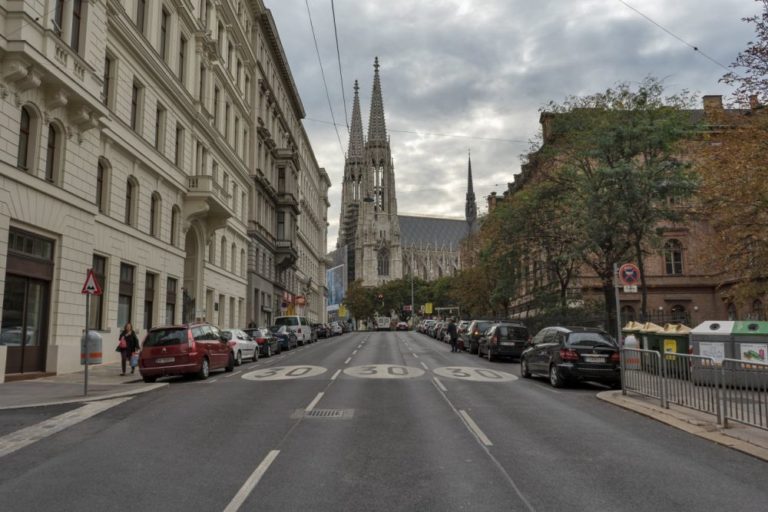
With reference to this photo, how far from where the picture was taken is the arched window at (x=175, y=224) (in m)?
28.5

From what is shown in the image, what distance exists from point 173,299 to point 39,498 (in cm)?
2348

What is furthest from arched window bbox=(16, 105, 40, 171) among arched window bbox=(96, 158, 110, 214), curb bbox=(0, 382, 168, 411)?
curb bbox=(0, 382, 168, 411)

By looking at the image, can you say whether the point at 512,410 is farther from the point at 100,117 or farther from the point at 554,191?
the point at 554,191

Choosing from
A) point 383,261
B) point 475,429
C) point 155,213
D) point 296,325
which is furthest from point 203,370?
point 383,261

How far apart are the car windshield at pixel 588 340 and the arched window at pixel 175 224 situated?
19600mm

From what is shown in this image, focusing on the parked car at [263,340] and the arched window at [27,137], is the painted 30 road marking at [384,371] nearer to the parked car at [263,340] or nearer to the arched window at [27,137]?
the parked car at [263,340]

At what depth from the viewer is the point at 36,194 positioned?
16531mm

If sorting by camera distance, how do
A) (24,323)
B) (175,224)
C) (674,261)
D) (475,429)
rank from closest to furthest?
(475,429)
(24,323)
(175,224)
(674,261)

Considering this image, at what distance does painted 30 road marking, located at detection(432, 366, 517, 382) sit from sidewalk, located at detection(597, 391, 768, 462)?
4488mm

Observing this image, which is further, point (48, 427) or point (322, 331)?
point (322, 331)

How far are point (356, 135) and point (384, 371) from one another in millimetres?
144781

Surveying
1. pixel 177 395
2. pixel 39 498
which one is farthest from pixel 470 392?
pixel 39 498

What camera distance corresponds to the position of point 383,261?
140250 mm

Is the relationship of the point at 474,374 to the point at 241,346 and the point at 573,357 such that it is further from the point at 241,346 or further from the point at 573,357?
the point at 241,346
